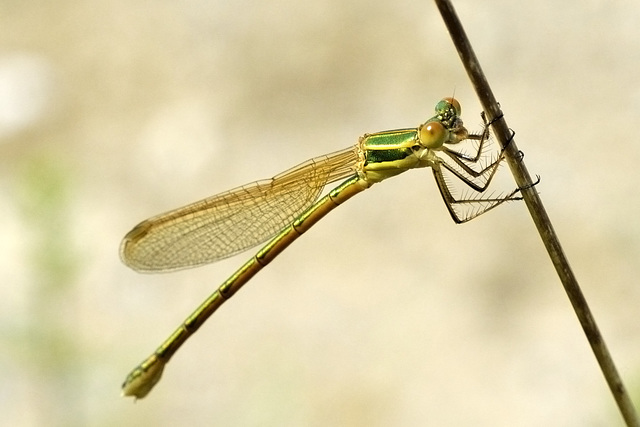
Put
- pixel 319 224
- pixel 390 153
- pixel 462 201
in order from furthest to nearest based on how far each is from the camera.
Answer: pixel 319 224 → pixel 390 153 → pixel 462 201

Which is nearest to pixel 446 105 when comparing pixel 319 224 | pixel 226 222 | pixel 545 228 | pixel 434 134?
pixel 434 134

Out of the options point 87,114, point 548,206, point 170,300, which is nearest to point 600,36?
point 548,206

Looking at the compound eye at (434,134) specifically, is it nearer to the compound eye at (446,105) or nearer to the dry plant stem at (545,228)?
the compound eye at (446,105)

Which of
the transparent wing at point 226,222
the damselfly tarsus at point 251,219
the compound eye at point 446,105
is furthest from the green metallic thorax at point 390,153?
the transparent wing at point 226,222

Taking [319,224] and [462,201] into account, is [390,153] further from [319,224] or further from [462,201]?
[319,224]

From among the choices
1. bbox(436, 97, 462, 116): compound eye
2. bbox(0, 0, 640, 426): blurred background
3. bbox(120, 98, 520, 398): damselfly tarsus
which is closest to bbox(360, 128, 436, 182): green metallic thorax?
bbox(120, 98, 520, 398): damselfly tarsus

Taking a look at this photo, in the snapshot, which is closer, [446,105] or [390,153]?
[446,105]
